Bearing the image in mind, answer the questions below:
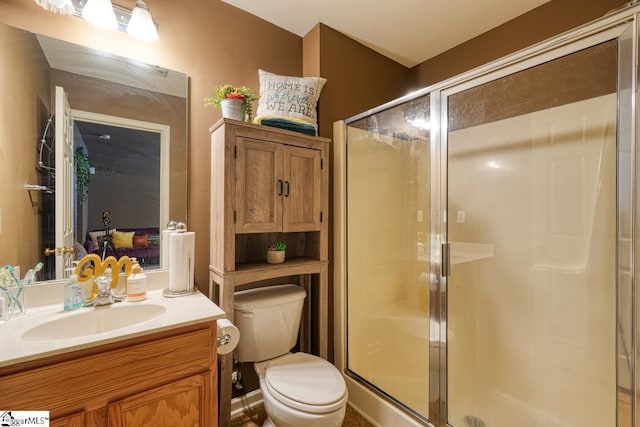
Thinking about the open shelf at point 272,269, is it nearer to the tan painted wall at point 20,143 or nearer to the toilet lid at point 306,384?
the toilet lid at point 306,384

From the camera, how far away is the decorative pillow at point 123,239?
1.45 metres

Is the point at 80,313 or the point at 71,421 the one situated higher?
the point at 80,313

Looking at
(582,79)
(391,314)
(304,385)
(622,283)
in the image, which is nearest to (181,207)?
(304,385)

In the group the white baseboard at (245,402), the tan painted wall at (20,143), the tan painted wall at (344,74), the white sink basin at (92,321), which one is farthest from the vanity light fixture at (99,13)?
the white baseboard at (245,402)

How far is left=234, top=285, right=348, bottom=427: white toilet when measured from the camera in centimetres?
127

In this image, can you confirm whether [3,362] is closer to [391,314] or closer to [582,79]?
[391,314]

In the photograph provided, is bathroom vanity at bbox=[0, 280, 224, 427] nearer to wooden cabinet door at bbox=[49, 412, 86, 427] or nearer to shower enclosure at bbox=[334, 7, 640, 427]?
wooden cabinet door at bbox=[49, 412, 86, 427]

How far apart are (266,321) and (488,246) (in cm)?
152

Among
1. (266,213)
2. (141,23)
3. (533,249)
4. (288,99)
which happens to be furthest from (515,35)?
(141,23)

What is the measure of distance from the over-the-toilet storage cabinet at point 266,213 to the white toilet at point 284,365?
0.11 meters

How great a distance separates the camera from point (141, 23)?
1470 mm

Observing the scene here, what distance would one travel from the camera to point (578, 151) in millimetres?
1653

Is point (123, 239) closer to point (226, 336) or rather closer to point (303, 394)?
point (226, 336)

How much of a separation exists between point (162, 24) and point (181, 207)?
1.01 meters
